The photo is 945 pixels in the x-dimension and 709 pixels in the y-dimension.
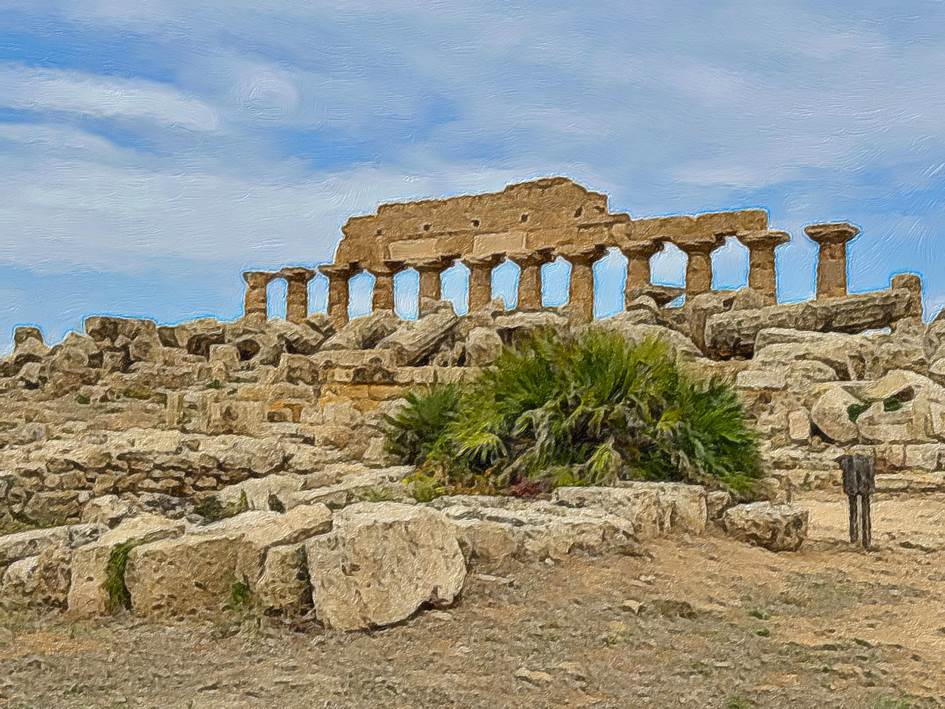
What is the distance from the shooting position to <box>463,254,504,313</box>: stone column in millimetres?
37406

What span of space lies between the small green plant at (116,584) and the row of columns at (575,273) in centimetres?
1864

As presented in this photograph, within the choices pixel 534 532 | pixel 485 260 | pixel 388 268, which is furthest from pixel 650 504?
pixel 388 268

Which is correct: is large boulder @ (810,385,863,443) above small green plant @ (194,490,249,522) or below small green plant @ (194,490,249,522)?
above

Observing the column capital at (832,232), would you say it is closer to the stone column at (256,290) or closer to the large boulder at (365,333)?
the large boulder at (365,333)

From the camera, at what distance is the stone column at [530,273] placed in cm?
3756

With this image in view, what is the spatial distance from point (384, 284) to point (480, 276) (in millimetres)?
4739

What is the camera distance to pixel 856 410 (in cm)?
1332

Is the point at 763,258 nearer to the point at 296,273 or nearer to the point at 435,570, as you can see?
the point at 296,273

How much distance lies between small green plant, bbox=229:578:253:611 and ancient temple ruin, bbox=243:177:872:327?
2596 cm

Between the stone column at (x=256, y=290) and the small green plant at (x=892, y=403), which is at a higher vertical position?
the stone column at (x=256, y=290)

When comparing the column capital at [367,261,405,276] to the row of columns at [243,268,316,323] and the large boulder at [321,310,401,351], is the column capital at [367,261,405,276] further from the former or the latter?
the large boulder at [321,310,401,351]

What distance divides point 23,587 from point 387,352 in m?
13.8

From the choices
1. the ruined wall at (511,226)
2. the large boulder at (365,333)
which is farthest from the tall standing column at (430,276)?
the large boulder at (365,333)

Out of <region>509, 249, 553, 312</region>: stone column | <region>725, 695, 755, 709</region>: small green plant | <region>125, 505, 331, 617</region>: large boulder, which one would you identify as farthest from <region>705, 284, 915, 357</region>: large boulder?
<region>509, 249, 553, 312</region>: stone column
